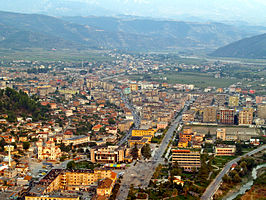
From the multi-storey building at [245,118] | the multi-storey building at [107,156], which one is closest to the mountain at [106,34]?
the multi-storey building at [245,118]

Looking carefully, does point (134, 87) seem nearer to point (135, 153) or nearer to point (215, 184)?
point (135, 153)

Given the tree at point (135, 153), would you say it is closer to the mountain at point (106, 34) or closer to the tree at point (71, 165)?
the tree at point (71, 165)

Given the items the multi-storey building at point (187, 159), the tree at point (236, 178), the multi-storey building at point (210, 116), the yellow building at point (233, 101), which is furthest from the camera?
the yellow building at point (233, 101)

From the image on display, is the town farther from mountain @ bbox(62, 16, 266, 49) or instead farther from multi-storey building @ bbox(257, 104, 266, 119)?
mountain @ bbox(62, 16, 266, 49)

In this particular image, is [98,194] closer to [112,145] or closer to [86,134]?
[112,145]

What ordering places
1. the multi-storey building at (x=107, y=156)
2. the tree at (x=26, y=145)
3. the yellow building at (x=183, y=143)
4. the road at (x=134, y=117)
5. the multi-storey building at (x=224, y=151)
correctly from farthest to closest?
the road at (x=134, y=117)
the yellow building at (x=183, y=143)
the multi-storey building at (x=224, y=151)
the tree at (x=26, y=145)
the multi-storey building at (x=107, y=156)

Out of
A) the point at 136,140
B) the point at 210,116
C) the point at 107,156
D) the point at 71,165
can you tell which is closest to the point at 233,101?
the point at 210,116
